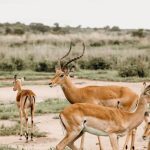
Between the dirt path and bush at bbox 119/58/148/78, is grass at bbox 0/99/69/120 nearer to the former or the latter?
the dirt path

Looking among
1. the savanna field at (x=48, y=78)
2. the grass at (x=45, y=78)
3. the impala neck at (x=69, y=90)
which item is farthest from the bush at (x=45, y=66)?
the impala neck at (x=69, y=90)

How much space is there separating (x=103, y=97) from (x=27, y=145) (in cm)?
197

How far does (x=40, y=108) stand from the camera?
16.9 m

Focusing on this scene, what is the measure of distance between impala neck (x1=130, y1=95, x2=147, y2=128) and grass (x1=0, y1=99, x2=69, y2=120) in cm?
659

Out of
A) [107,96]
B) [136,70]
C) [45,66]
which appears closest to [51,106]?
[107,96]

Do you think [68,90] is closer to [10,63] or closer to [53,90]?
[53,90]

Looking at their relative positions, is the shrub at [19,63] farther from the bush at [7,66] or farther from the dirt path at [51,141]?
the dirt path at [51,141]

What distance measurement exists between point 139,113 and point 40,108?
7823 mm

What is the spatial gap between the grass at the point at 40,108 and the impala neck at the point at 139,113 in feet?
21.6

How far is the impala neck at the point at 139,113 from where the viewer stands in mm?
9344

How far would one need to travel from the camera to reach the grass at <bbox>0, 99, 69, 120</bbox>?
51.1 feet

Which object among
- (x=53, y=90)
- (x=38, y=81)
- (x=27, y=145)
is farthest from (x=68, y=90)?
(x=38, y=81)

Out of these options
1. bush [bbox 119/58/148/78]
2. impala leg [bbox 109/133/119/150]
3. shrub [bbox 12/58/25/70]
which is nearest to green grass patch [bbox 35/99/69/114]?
impala leg [bbox 109/133/119/150]

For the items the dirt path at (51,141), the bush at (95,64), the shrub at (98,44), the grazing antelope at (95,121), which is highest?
the shrub at (98,44)
